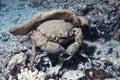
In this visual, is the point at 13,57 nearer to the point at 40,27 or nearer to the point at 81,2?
the point at 40,27

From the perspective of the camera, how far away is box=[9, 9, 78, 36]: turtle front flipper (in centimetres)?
491

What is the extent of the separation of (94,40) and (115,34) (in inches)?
23.7

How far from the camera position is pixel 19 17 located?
6.89 metres

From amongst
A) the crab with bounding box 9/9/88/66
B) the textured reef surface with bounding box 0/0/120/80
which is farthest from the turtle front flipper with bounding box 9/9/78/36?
the textured reef surface with bounding box 0/0/120/80

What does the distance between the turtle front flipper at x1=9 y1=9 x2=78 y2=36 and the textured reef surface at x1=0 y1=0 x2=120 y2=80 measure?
0.77ft

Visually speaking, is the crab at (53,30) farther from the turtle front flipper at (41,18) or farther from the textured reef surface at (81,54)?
the textured reef surface at (81,54)

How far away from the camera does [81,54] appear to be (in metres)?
5.20

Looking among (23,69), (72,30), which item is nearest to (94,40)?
(72,30)

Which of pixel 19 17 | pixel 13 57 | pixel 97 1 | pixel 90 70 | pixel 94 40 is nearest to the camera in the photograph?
pixel 90 70

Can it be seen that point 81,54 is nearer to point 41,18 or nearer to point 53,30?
point 53,30

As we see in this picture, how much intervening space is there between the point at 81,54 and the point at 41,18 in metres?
1.20

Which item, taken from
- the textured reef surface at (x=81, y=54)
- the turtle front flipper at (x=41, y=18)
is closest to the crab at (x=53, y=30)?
the turtle front flipper at (x=41, y=18)

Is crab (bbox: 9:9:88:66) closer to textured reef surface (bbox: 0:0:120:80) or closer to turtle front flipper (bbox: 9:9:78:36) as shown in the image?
turtle front flipper (bbox: 9:9:78:36)

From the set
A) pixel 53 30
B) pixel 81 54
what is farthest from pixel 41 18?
pixel 81 54
